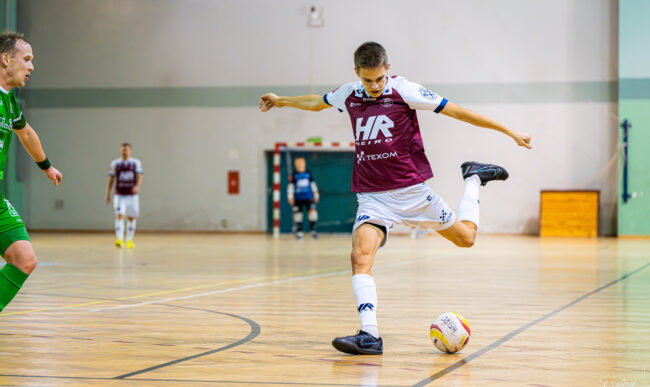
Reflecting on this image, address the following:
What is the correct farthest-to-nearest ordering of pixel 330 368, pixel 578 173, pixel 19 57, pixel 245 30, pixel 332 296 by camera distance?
pixel 245 30, pixel 578 173, pixel 332 296, pixel 19 57, pixel 330 368

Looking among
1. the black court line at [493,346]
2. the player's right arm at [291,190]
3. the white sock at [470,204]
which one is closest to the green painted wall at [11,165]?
the player's right arm at [291,190]

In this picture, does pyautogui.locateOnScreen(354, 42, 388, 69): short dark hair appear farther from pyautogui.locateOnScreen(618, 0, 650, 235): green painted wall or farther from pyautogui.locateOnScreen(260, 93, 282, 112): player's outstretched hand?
pyautogui.locateOnScreen(618, 0, 650, 235): green painted wall

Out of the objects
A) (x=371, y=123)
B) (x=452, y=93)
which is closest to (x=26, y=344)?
(x=371, y=123)

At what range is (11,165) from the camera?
24.9 m

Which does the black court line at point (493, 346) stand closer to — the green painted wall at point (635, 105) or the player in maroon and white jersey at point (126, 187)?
the player in maroon and white jersey at point (126, 187)

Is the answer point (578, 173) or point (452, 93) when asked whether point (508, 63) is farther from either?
point (578, 173)

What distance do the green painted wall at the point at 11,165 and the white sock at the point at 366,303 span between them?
21443 mm

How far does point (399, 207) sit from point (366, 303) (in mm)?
684

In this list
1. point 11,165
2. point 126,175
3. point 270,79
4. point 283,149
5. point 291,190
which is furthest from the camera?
point 270,79

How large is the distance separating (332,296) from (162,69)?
746 inches

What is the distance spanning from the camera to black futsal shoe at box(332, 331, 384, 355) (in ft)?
15.4

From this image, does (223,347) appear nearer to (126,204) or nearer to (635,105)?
(126,204)

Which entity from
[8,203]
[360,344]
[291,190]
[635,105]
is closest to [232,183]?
[291,190]

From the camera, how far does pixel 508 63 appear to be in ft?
79.2
